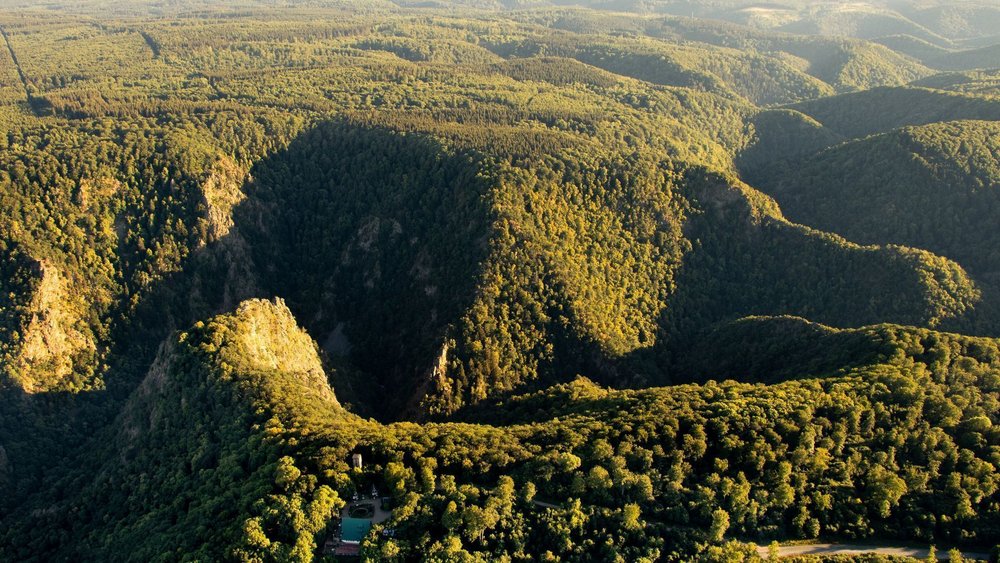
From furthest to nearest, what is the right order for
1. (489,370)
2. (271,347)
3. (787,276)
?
1. (787,276)
2. (489,370)
3. (271,347)

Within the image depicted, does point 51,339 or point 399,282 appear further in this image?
point 399,282

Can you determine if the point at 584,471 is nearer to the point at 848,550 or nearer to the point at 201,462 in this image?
→ the point at 848,550

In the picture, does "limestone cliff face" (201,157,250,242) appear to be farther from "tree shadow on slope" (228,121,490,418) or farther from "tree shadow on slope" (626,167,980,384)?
"tree shadow on slope" (626,167,980,384)

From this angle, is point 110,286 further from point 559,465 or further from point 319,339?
point 559,465

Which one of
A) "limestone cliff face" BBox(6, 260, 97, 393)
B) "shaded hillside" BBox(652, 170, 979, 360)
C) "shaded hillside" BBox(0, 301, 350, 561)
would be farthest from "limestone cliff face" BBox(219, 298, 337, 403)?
"shaded hillside" BBox(652, 170, 979, 360)

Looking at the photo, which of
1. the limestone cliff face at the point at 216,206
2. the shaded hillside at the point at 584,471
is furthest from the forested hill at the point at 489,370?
the limestone cliff face at the point at 216,206

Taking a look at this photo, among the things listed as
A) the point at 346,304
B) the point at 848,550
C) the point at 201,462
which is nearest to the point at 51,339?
the point at 346,304

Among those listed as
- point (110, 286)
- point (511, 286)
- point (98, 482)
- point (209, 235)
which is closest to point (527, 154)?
point (511, 286)
